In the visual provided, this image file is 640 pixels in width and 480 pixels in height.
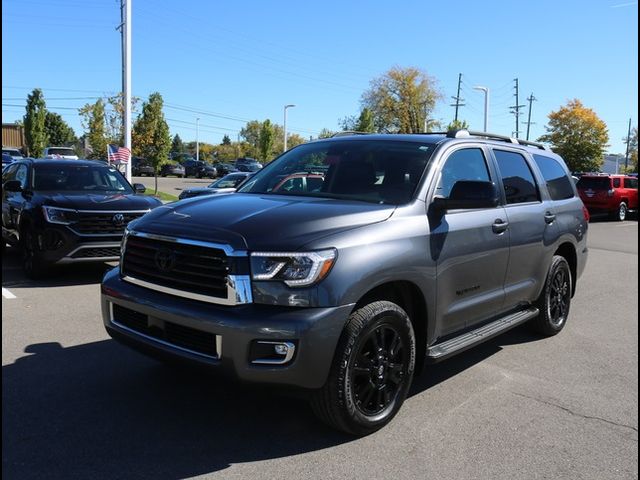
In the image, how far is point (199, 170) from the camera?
52.8 m

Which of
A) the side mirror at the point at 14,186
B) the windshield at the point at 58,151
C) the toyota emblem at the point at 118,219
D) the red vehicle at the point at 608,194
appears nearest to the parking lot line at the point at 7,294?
the toyota emblem at the point at 118,219

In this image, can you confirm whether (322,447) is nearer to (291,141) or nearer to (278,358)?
(278,358)

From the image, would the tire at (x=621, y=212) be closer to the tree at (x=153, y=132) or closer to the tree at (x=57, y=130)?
the tree at (x=153, y=132)

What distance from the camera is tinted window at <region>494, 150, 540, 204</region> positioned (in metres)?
5.03

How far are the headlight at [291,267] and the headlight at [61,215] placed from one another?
17.9 ft

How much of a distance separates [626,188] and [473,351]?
22208 millimetres

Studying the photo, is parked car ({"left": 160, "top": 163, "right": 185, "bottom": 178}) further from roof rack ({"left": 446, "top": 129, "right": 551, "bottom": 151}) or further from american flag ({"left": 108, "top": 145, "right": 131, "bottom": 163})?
roof rack ({"left": 446, "top": 129, "right": 551, "bottom": 151})

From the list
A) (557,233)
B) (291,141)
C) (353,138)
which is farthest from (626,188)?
(291,141)

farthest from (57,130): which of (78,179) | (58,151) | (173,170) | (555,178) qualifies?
(555,178)

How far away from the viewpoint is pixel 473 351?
5.43 metres

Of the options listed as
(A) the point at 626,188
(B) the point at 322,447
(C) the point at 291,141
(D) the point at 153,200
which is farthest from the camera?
(C) the point at 291,141

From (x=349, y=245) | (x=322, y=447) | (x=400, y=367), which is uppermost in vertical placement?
(x=349, y=245)

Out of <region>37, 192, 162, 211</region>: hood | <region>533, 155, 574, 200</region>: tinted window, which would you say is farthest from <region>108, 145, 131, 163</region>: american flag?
<region>533, 155, 574, 200</region>: tinted window

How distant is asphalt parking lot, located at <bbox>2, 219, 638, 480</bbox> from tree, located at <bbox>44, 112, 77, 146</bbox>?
66.0 meters
